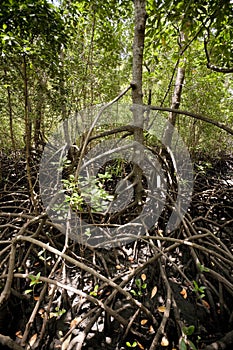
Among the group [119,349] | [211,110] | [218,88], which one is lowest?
[119,349]

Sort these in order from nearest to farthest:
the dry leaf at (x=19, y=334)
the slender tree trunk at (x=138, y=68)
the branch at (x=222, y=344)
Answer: the branch at (x=222, y=344) → the dry leaf at (x=19, y=334) → the slender tree trunk at (x=138, y=68)

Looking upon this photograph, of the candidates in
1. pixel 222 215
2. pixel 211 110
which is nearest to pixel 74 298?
pixel 222 215

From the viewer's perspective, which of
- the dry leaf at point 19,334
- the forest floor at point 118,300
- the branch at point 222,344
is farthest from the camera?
the dry leaf at point 19,334

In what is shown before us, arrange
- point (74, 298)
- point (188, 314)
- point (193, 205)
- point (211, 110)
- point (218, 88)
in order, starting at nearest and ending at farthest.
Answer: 1. point (188, 314)
2. point (74, 298)
3. point (193, 205)
4. point (218, 88)
5. point (211, 110)

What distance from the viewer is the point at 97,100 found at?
4.34 metres

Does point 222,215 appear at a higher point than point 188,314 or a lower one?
higher

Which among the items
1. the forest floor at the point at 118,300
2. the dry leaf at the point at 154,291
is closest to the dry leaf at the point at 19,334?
the forest floor at the point at 118,300

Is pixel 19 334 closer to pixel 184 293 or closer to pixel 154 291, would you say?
pixel 154 291

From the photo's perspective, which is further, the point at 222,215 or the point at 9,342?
the point at 222,215

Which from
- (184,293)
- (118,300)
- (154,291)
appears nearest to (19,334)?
(118,300)

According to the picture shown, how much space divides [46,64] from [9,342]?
176 centimetres

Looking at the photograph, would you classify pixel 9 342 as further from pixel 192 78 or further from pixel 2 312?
pixel 192 78

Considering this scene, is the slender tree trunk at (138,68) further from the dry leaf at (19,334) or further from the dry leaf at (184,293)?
the dry leaf at (19,334)

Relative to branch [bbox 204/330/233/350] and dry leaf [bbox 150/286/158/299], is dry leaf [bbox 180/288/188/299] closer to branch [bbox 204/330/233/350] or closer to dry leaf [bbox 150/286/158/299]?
dry leaf [bbox 150/286/158/299]
